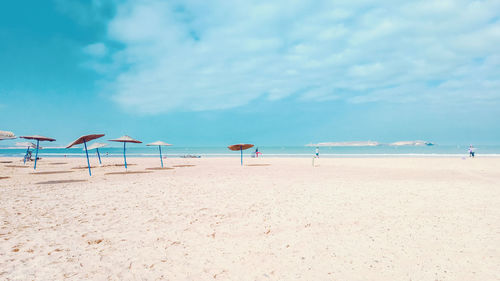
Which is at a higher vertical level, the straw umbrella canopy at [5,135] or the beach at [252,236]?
the straw umbrella canopy at [5,135]

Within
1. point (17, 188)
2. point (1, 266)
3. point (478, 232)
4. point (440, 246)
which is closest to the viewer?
point (1, 266)

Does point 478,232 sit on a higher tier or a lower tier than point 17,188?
lower

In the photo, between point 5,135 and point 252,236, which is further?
point 5,135

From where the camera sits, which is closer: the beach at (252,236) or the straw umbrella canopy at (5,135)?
the beach at (252,236)

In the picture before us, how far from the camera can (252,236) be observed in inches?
214

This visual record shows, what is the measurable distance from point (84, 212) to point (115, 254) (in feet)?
11.4

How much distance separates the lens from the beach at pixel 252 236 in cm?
402

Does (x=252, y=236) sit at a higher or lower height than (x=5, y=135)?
lower

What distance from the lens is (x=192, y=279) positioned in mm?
3832

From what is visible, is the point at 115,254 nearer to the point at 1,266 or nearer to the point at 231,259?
the point at 1,266

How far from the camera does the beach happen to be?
13.2ft

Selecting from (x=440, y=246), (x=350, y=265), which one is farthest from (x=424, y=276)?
(x=440, y=246)

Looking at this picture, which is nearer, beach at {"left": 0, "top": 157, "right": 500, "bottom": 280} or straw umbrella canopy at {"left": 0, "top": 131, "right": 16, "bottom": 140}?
beach at {"left": 0, "top": 157, "right": 500, "bottom": 280}

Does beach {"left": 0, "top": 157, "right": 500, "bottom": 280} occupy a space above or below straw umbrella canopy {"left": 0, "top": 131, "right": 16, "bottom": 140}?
below
